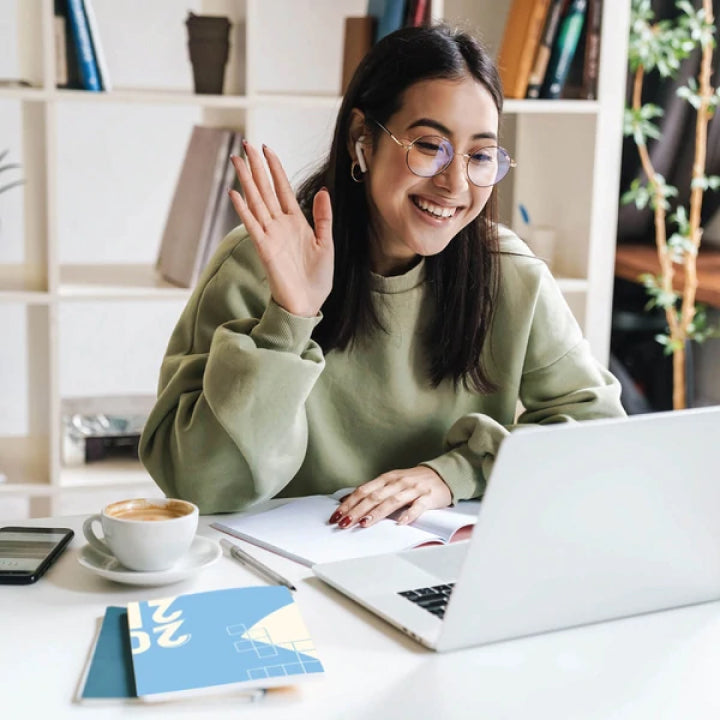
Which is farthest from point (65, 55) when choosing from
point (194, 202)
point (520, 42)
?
point (520, 42)

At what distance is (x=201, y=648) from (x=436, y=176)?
2.69 ft

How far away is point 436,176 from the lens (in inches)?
61.0

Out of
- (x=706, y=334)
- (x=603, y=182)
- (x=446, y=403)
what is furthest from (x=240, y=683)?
(x=706, y=334)

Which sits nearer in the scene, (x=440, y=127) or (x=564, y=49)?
(x=440, y=127)

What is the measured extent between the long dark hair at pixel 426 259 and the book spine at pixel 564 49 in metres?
1.06

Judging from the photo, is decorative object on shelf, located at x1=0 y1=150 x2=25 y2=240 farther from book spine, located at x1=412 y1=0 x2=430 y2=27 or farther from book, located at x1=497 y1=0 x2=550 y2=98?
book, located at x1=497 y1=0 x2=550 y2=98

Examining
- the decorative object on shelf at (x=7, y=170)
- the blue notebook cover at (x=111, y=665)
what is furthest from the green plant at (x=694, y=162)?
the blue notebook cover at (x=111, y=665)

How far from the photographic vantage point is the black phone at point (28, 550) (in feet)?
3.67

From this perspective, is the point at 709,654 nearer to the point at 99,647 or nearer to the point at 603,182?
the point at 99,647

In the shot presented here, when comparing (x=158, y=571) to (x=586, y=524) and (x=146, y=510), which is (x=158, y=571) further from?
(x=586, y=524)

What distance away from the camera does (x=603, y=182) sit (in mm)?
2721

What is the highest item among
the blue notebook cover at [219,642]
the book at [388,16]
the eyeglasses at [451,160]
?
the book at [388,16]

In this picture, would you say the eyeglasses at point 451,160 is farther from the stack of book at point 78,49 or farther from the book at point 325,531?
the stack of book at point 78,49

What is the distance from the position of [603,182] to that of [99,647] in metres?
2.05
